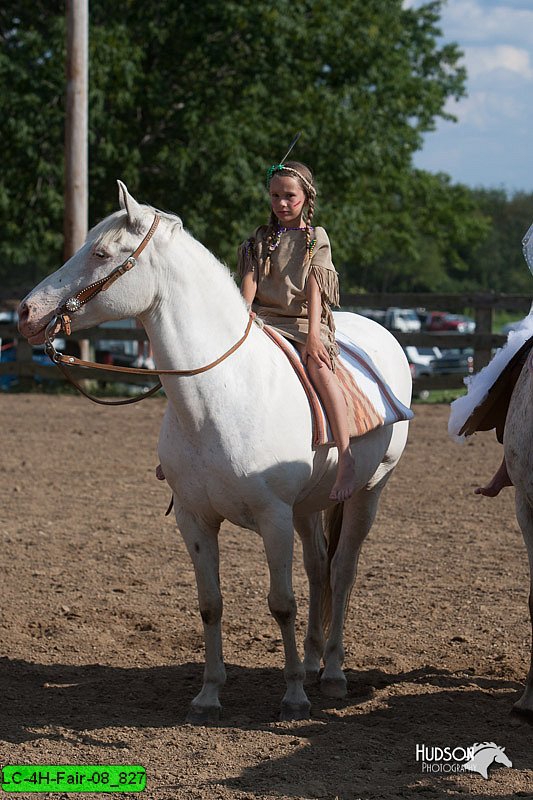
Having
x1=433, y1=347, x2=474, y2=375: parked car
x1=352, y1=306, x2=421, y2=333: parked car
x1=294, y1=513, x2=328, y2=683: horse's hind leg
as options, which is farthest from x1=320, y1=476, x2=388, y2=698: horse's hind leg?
x1=352, y1=306, x2=421, y2=333: parked car

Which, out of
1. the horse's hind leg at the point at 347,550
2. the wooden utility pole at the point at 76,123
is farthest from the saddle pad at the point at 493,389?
the wooden utility pole at the point at 76,123

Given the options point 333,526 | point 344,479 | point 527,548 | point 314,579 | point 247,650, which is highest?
point 344,479

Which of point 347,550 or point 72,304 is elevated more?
point 72,304

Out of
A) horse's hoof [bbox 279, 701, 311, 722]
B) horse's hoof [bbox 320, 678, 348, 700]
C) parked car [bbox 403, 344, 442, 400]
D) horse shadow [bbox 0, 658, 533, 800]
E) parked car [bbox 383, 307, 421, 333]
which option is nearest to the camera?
horse shadow [bbox 0, 658, 533, 800]

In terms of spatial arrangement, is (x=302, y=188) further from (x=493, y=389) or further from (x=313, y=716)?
(x=313, y=716)

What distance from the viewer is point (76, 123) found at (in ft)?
45.1

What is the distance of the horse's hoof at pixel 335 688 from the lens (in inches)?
169

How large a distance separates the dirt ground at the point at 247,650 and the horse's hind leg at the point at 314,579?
17 centimetres

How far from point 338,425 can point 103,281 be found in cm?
118

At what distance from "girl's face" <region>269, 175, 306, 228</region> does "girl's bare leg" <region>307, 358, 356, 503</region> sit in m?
0.65

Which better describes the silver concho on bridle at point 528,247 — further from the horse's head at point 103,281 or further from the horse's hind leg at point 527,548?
the horse's head at point 103,281

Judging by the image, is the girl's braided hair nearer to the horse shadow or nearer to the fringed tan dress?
the fringed tan dress

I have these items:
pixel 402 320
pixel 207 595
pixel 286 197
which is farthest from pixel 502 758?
pixel 402 320

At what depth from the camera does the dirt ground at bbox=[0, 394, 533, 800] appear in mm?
3395
